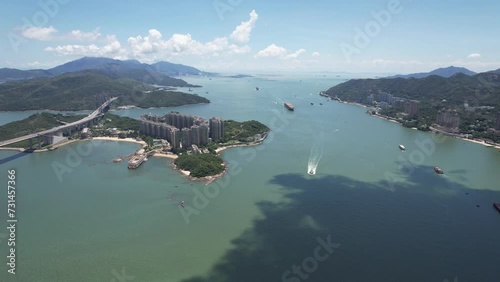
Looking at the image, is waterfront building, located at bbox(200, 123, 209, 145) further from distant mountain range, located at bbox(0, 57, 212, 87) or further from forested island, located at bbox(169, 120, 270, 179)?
distant mountain range, located at bbox(0, 57, 212, 87)

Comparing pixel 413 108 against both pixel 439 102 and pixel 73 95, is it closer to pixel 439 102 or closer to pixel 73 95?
pixel 439 102

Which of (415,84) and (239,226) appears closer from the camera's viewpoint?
(239,226)

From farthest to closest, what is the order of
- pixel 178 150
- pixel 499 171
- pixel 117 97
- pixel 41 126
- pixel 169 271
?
pixel 117 97 → pixel 41 126 → pixel 178 150 → pixel 499 171 → pixel 169 271

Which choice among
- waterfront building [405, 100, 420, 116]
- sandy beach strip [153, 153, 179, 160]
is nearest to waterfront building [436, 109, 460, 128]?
waterfront building [405, 100, 420, 116]

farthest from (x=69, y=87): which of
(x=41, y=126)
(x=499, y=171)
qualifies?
(x=499, y=171)

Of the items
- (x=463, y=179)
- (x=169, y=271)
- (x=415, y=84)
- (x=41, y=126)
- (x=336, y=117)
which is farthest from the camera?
(x=415, y=84)

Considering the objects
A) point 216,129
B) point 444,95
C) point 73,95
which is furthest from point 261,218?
point 73,95

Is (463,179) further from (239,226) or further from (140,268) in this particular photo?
(140,268)
